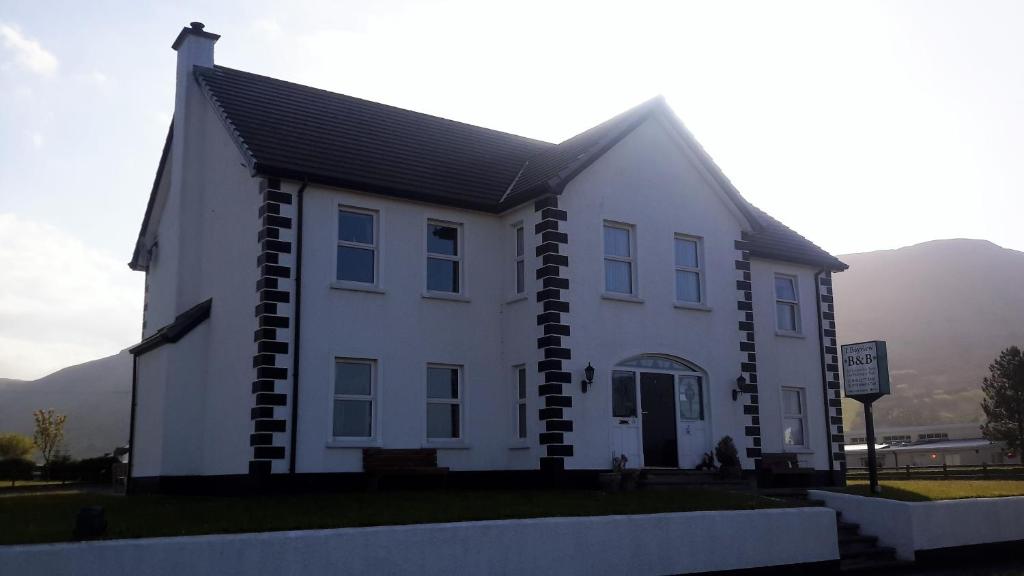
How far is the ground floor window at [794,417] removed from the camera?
2702 centimetres

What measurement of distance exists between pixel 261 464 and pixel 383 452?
8.63 ft

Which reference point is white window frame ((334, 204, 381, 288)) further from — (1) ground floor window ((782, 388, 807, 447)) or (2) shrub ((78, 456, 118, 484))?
(2) shrub ((78, 456, 118, 484))

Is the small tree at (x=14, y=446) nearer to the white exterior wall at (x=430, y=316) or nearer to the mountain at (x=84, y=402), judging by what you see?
the white exterior wall at (x=430, y=316)

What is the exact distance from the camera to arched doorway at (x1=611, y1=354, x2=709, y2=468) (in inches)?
854

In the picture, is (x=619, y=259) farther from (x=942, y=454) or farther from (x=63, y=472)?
(x=942, y=454)

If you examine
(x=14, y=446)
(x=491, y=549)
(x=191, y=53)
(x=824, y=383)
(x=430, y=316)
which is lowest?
(x=491, y=549)

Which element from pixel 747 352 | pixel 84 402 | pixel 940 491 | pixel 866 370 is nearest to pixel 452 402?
pixel 747 352

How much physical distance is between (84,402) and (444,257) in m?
166

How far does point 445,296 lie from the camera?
2189 centimetres

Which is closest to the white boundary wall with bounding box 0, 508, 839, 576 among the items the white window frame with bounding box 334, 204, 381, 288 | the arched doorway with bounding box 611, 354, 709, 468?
the arched doorway with bounding box 611, 354, 709, 468

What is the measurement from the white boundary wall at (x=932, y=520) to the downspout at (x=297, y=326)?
10941mm

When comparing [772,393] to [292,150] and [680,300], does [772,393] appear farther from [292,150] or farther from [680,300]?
[292,150]

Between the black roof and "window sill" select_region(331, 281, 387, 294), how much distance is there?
2.13 m

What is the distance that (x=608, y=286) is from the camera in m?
22.3
